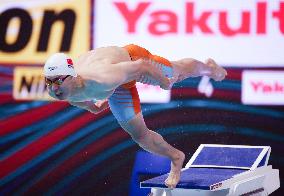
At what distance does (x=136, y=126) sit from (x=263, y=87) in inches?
90.3

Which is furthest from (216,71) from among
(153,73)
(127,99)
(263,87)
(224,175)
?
(153,73)

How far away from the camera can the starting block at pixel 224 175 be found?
497 centimetres

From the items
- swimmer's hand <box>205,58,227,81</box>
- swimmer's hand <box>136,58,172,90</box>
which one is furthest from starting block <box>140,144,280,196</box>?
swimmer's hand <box>136,58,172,90</box>

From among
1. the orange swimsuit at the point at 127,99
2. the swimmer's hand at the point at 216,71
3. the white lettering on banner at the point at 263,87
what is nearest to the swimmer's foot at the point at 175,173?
the orange swimsuit at the point at 127,99

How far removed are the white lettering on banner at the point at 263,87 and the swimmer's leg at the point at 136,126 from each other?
1.99 m

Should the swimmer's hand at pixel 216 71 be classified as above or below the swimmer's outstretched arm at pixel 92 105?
above

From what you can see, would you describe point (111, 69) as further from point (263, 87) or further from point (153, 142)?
point (263, 87)

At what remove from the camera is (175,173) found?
512cm

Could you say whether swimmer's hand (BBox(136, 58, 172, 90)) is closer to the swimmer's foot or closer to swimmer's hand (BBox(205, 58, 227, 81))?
the swimmer's foot

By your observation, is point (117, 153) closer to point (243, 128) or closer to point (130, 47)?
point (243, 128)

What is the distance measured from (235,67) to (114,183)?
77.3 inches

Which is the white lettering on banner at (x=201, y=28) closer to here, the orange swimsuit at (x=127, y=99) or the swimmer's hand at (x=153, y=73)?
the orange swimsuit at (x=127, y=99)

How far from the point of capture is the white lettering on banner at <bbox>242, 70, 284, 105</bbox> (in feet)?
22.4

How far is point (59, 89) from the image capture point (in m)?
4.52
